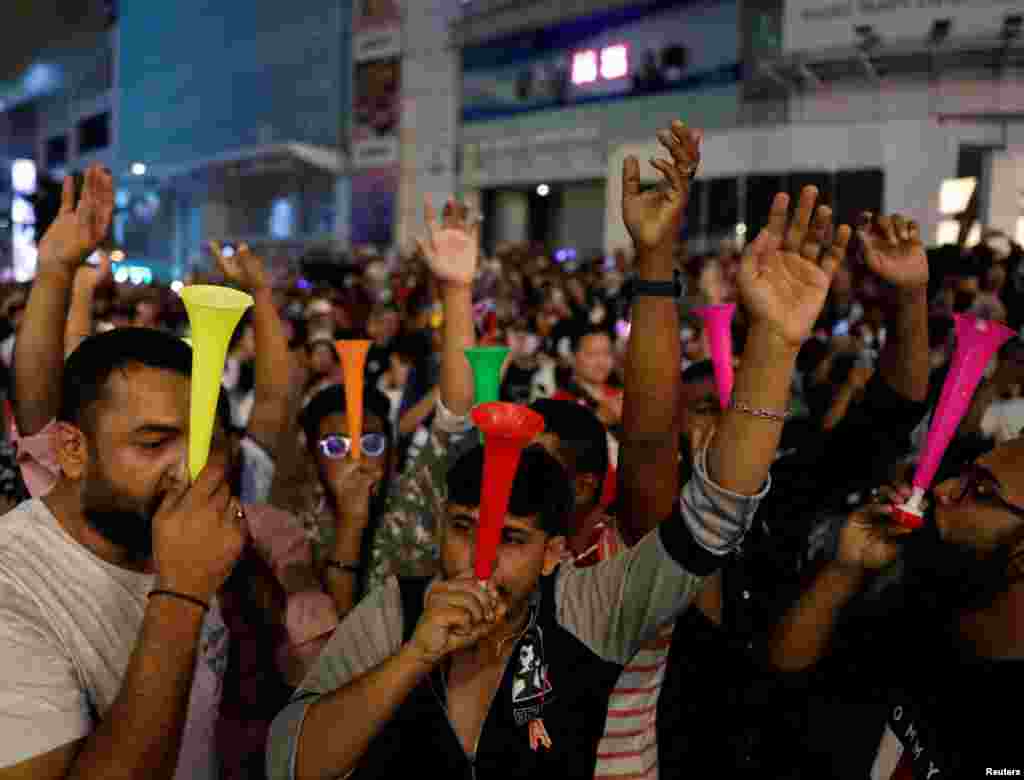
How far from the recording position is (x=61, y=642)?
142cm

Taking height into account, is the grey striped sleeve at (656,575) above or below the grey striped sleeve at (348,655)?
above

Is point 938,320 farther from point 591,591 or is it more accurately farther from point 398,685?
point 398,685

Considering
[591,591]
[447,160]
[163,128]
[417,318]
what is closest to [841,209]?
[417,318]

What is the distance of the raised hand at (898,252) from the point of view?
90.8 inches

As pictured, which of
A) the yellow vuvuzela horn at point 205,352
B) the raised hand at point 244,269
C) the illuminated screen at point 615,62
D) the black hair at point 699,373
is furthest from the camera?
the illuminated screen at point 615,62

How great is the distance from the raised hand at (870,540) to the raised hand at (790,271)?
0.58 metres

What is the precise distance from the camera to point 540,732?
5.27ft

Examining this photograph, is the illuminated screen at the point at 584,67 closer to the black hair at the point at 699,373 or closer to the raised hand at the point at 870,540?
the black hair at the point at 699,373

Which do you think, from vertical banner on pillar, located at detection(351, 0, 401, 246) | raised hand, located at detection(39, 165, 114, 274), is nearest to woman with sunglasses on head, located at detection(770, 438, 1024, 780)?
raised hand, located at detection(39, 165, 114, 274)

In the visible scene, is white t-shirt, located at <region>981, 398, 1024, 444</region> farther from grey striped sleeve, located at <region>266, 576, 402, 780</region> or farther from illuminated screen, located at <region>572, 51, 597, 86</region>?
illuminated screen, located at <region>572, 51, 597, 86</region>

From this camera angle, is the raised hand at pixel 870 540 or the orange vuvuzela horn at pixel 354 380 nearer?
the raised hand at pixel 870 540

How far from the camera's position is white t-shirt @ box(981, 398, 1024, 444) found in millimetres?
3619

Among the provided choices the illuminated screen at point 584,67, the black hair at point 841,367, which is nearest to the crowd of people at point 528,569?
the black hair at point 841,367

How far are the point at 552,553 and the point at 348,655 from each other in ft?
1.48
